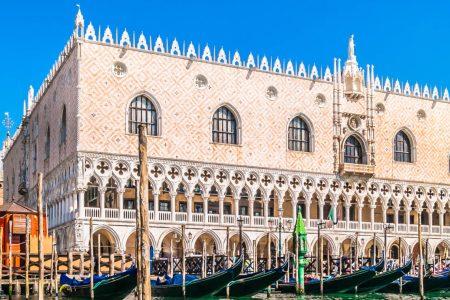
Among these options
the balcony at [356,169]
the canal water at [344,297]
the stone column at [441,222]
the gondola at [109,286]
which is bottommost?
the canal water at [344,297]

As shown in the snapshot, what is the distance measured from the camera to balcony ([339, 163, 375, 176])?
75.4ft

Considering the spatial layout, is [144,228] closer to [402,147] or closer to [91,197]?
[91,197]

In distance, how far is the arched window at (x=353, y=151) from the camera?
2359 centimetres

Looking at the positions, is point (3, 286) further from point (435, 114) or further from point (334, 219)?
point (435, 114)

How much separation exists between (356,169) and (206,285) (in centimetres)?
948

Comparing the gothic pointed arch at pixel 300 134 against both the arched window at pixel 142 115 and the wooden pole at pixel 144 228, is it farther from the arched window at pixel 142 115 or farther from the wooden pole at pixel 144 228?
the wooden pole at pixel 144 228

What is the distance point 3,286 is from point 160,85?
6.73 meters

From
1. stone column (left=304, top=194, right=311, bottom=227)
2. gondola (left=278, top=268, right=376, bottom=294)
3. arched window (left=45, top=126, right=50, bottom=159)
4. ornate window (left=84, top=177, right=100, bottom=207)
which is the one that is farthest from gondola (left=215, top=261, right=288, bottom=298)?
arched window (left=45, top=126, right=50, bottom=159)

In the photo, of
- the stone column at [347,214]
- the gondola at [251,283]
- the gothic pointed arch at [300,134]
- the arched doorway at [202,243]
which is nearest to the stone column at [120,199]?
the arched doorway at [202,243]

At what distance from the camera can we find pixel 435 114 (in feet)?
83.5

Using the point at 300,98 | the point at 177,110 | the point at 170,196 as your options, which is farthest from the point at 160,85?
the point at 300,98

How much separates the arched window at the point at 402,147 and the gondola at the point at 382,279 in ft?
24.8

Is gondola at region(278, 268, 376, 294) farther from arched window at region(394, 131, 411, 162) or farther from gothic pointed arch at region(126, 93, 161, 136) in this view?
arched window at region(394, 131, 411, 162)

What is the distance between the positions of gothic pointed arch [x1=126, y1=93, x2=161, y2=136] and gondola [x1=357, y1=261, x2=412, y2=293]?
660cm
